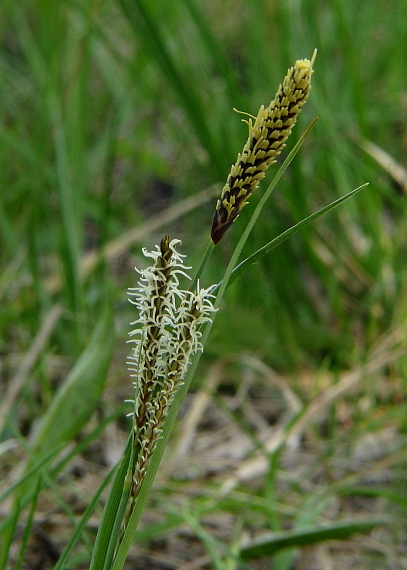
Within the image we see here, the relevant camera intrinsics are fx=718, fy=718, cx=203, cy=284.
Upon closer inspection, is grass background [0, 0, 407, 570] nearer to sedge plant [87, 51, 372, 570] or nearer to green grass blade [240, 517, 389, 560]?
green grass blade [240, 517, 389, 560]

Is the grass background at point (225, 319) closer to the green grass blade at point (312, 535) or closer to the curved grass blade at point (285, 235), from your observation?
the green grass blade at point (312, 535)

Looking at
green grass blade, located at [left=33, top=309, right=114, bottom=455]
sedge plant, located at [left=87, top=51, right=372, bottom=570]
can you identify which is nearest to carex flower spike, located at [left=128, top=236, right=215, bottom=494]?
sedge plant, located at [left=87, top=51, right=372, bottom=570]

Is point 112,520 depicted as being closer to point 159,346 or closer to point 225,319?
point 159,346

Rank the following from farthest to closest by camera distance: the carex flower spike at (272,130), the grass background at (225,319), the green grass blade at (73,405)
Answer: the grass background at (225,319)
the green grass blade at (73,405)
the carex flower spike at (272,130)

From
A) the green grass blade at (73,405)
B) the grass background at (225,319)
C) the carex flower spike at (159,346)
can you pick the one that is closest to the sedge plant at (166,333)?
the carex flower spike at (159,346)

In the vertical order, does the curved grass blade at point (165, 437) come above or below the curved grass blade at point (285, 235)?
below

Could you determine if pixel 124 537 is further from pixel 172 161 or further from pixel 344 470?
pixel 172 161

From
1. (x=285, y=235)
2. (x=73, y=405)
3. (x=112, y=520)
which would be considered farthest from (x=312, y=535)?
(x=285, y=235)

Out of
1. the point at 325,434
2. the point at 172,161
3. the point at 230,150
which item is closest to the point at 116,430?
the point at 325,434
